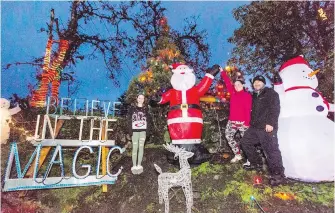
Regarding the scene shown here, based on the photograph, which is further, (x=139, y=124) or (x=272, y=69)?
(x=272, y=69)

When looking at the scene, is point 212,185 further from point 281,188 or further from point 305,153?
point 305,153

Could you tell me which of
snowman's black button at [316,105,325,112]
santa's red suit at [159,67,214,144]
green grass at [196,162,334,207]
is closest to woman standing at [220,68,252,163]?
santa's red suit at [159,67,214,144]

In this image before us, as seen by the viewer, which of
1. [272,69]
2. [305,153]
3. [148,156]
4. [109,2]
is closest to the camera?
[305,153]

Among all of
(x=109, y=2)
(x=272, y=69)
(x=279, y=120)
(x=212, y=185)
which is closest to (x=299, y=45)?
(x=272, y=69)

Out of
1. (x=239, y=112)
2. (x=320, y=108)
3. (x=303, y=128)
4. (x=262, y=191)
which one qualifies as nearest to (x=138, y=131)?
(x=239, y=112)

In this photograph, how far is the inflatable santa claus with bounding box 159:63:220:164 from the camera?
565 cm

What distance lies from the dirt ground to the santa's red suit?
76 cm

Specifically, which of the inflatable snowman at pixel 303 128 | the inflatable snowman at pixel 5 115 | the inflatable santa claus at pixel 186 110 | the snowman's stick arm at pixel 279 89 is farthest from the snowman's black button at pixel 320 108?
the inflatable snowman at pixel 5 115

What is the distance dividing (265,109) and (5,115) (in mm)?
5891

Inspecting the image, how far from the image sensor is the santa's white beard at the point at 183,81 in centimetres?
594

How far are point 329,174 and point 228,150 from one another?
2434 millimetres

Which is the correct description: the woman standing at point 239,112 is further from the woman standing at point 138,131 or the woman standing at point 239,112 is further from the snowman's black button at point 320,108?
the woman standing at point 138,131

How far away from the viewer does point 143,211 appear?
5012mm

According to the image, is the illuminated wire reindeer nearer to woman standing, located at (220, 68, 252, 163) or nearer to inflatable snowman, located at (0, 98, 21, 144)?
woman standing, located at (220, 68, 252, 163)
